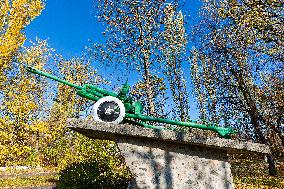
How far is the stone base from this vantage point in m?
5.75

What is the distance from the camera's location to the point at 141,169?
5.75 meters

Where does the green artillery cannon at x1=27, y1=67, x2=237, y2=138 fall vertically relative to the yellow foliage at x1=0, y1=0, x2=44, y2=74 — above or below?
below

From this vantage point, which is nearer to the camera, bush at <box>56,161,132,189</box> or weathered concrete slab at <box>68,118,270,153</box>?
weathered concrete slab at <box>68,118,270,153</box>

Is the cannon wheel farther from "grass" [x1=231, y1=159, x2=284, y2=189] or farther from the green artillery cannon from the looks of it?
"grass" [x1=231, y1=159, x2=284, y2=189]

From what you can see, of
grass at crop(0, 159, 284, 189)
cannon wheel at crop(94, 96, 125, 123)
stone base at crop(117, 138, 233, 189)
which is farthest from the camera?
grass at crop(0, 159, 284, 189)

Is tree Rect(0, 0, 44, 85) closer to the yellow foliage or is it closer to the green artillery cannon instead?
the yellow foliage

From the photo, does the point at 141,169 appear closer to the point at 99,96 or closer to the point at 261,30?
the point at 99,96

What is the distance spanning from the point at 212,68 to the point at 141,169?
22.8 metres

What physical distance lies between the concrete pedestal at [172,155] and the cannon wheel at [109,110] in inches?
14.2

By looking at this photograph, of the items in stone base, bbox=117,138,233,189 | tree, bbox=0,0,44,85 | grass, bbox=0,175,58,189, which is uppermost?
tree, bbox=0,0,44,85

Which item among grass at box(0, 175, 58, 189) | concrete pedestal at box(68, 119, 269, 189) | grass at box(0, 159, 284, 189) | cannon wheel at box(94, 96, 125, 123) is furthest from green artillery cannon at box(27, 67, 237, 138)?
grass at box(0, 175, 58, 189)

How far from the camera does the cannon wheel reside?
6160mm

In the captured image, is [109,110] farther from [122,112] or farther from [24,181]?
[24,181]

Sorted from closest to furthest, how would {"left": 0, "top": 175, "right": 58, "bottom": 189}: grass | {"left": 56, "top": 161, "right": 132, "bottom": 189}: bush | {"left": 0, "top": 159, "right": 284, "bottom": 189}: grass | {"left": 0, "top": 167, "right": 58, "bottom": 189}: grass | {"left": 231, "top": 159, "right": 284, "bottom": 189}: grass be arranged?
{"left": 56, "top": 161, "right": 132, "bottom": 189}: bush < {"left": 231, "top": 159, "right": 284, "bottom": 189}: grass < {"left": 0, "top": 159, "right": 284, "bottom": 189}: grass < {"left": 0, "top": 175, "right": 58, "bottom": 189}: grass < {"left": 0, "top": 167, "right": 58, "bottom": 189}: grass
